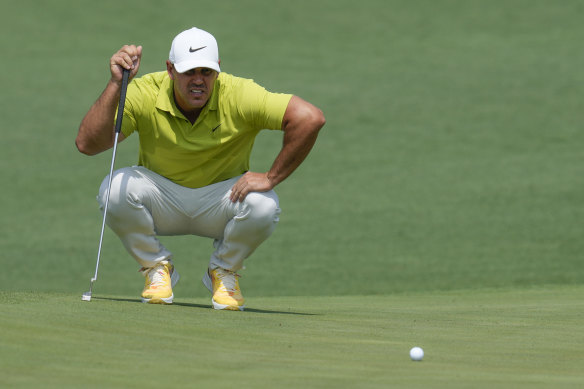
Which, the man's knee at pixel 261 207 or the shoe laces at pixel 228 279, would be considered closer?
the man's knee at pixel 261 207

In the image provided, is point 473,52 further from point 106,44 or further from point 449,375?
point 449,375

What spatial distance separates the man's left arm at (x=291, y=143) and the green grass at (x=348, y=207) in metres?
0.57

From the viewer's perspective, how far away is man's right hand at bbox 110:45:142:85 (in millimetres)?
4551

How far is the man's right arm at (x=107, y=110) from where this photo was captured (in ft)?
14.9

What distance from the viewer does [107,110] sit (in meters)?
4.58

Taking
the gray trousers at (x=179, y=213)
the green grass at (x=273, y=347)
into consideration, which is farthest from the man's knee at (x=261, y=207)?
the green grass at (x=273, y=347)

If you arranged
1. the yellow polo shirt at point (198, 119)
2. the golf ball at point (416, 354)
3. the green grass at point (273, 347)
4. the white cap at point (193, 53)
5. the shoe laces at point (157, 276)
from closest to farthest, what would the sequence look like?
the green grass at point (273, 347), the golf ball at point (416, 354), the white cap at point (193, 53), the yellow polo shirt at point (198, 119), the shoe laces at point (157, 276)

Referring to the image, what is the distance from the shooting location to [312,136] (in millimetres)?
4680

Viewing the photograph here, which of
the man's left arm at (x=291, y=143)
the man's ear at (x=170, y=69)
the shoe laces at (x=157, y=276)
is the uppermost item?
the man's ear at (x=170, y=69)

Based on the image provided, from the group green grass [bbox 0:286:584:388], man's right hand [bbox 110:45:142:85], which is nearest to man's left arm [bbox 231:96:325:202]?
green grass [bbox 0:286:584:388]

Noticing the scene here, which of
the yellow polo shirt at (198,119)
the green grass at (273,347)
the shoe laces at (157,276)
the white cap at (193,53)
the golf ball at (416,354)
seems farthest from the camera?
the shoe laces at (157,276)

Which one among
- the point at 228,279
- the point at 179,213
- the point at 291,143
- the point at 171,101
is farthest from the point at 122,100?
the point at 228,279

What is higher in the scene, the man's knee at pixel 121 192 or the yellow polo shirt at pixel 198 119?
the yellow polo shirt at pixel 198 119

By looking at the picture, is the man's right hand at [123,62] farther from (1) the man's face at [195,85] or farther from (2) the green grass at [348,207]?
(2) the green grass at [348,207]
